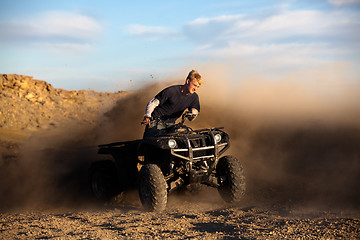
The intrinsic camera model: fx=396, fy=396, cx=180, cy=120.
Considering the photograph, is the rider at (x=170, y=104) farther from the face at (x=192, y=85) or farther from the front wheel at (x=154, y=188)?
the front wheel at (x=154, y=188)

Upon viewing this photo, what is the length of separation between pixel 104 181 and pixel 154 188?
2.39 meters

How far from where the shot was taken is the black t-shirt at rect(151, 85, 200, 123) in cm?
763

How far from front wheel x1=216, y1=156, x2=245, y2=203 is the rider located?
1.12 meters

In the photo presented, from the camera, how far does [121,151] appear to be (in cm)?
805

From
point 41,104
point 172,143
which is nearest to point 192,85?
point 172,143

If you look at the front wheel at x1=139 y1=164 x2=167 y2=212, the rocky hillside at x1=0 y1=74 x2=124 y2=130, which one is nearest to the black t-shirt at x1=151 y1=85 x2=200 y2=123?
the front wheel at x1=139 y1=164 x2=167 y2=212

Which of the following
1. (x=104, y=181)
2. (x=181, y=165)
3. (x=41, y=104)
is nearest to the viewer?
(x=181, y=165)

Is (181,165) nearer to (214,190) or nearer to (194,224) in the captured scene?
(194,224)

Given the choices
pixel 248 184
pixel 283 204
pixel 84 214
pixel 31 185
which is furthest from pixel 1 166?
pixel 283 204

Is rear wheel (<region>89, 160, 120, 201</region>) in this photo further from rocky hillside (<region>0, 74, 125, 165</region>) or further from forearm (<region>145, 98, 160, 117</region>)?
rocky hillside (<region>0, 74, 125, 165</region>)

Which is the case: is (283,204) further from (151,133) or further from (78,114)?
(78,114)

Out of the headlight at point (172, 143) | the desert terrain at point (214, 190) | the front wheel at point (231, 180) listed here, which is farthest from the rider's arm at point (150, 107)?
the desert terrain at point (214, 190)

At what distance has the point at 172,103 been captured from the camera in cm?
771

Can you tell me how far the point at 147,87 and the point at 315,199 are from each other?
891cm
